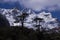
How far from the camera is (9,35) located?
33.8 feet

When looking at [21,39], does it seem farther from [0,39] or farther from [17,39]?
[0,39]

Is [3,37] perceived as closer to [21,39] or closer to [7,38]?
[7,38]

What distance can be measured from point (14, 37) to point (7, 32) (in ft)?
1.38

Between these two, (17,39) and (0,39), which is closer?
(0,39)

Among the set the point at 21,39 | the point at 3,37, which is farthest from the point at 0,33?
the point at 21,39

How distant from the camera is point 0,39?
9.68 metres

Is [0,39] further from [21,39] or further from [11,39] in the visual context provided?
[21,39]

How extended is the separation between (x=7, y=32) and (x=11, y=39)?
51 cm

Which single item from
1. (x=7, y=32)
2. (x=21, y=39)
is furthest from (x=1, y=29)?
(x=21, y=39)

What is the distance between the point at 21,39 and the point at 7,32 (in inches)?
28.6

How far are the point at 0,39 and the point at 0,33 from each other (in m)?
0.48

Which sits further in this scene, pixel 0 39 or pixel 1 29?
pixel 1 29

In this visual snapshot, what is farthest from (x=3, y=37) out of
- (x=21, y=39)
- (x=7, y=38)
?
(x=21, y=39)

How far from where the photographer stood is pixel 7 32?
10336 mm
